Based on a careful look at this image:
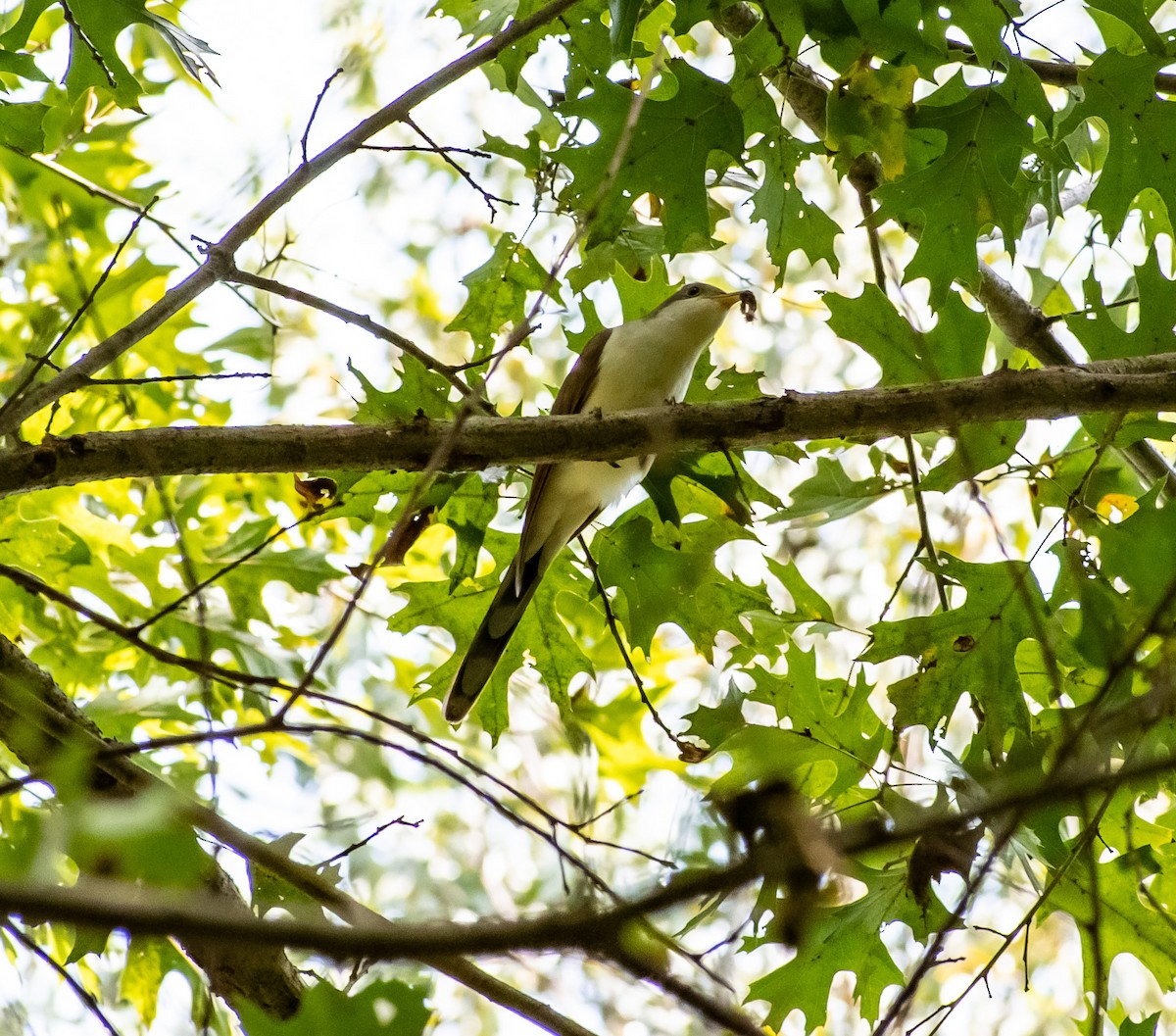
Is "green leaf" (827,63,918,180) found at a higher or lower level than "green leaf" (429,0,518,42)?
lower

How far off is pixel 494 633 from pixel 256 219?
64.0 inches

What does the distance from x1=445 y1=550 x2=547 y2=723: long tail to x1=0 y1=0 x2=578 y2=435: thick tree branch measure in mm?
1442

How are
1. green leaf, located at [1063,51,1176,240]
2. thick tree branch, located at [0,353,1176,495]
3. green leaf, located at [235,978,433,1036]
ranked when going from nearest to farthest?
green leaf, located at [235,978,433,1036] < thick tree branch, located at [0,353,1176,495] < green leaf, located at [1063,51,1176,240]

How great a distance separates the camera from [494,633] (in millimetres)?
4012

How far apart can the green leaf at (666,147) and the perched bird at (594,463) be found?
812 millimetres

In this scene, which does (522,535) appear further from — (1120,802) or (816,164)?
(816,164)

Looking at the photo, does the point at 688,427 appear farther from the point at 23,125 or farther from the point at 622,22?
the point at 23,125

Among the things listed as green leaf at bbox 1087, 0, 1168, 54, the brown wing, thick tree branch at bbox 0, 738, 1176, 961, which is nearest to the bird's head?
the brown wing

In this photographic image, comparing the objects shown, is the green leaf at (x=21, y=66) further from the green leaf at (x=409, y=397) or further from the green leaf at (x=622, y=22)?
the green leaf at (x=622, y=22)

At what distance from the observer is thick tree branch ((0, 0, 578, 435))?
2.77 metres

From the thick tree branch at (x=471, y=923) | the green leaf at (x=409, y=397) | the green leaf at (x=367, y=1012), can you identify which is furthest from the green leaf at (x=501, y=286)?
the thick tree branch at (x=471, y=923)

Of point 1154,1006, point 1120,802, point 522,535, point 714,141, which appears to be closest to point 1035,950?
point 1154,1006

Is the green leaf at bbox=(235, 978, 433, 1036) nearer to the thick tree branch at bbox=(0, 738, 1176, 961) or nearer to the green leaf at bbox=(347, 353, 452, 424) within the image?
the thick tree branch at bbox=(0, 738, 1176, 961)

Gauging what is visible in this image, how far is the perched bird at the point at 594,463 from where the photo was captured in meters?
4.02
